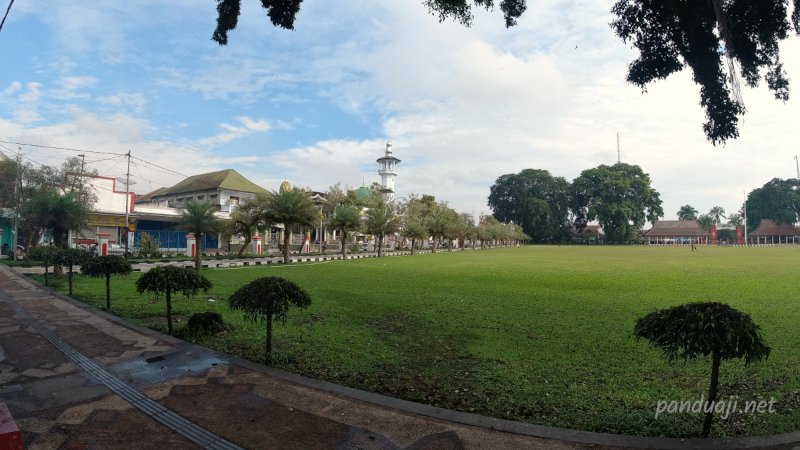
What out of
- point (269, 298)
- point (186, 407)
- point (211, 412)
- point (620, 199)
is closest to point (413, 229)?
point (269, 298)

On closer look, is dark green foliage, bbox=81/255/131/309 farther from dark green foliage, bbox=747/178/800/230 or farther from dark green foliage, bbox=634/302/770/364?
dark green foliage, bbox=747/178/800/230

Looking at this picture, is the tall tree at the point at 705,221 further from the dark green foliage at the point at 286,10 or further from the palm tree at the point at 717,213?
the dark green foliage at the point at 286,10

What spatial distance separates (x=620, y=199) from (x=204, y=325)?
9323 cm

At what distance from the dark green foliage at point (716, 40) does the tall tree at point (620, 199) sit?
88033 millimetres

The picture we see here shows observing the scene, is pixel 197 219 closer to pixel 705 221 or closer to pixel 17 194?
pixel 17 194

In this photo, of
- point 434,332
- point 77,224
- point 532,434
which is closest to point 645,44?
point 532,434

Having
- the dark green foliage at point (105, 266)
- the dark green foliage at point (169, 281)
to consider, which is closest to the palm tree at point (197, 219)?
the dark green foliage at point (105, 266)

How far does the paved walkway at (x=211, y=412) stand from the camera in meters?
3.94

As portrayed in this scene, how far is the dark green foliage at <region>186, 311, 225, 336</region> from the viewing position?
8070 millimetres

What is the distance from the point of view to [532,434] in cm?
408

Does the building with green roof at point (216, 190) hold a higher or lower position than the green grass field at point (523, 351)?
higher

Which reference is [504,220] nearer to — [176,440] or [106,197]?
[106,197]

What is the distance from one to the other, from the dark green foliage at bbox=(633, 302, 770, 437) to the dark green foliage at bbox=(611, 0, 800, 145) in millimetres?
2476

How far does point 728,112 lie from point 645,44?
52.3 inches
